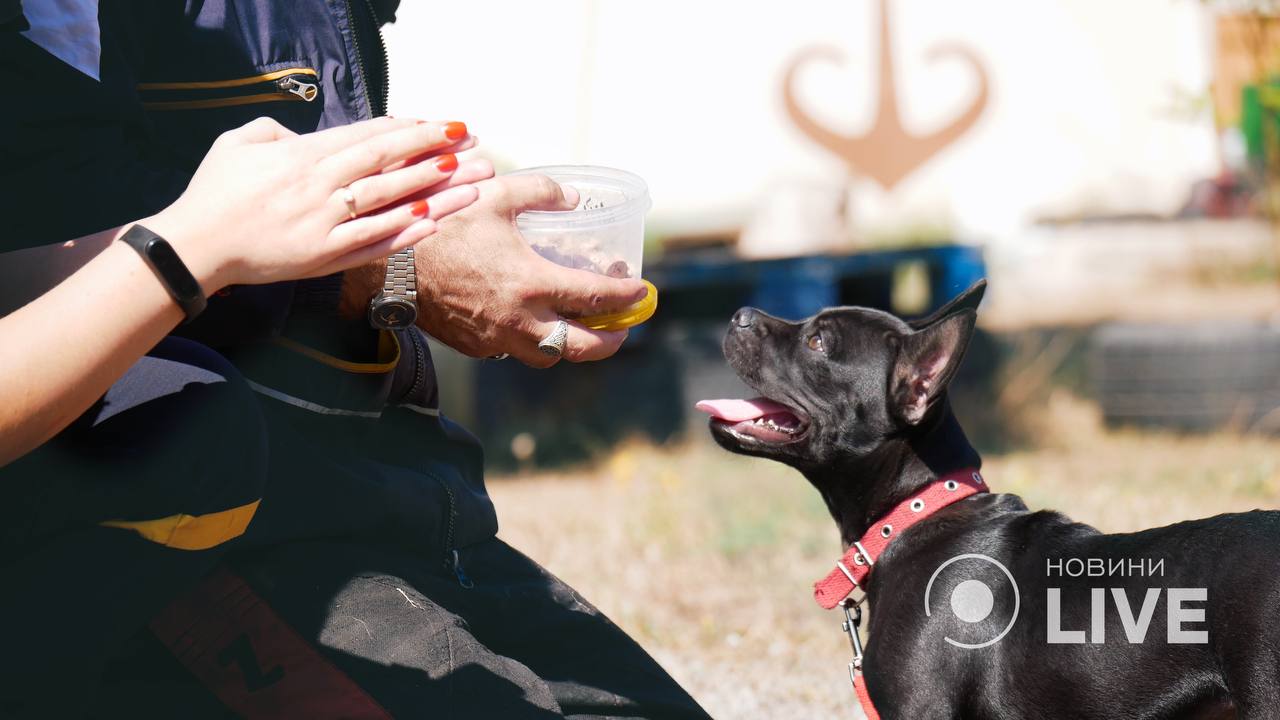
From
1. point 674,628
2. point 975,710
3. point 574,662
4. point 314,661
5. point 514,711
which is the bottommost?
point 674,628

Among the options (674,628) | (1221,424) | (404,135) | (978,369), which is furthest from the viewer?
(978,369)

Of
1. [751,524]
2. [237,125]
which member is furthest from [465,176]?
[751,524]

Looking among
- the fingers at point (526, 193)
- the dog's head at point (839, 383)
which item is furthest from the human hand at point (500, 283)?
the dog's head at point (839, 383)

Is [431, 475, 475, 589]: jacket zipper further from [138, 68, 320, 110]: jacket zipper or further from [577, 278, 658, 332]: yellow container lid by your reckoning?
[138, 68, 320, 110]: jacket zipper

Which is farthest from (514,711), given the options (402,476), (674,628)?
(674,628)

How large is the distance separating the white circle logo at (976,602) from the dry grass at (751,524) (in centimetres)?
97

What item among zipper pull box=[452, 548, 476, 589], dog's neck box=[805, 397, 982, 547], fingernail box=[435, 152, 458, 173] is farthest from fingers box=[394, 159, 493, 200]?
dog's neck box=[805, 397, 982, 547]

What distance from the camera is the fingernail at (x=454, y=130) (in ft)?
5.38

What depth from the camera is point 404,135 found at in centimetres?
154

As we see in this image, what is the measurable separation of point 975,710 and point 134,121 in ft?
6.09

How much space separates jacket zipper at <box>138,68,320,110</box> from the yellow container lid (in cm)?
59

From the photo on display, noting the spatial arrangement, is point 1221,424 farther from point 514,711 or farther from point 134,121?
point 134,121

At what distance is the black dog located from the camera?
2.20 meters

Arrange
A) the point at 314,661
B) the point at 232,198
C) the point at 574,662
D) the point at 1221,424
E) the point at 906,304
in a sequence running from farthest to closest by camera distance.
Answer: the point at 906,304, the point at 1221,424, the point at 574,662, the point at 314,661, the point at 232,198
